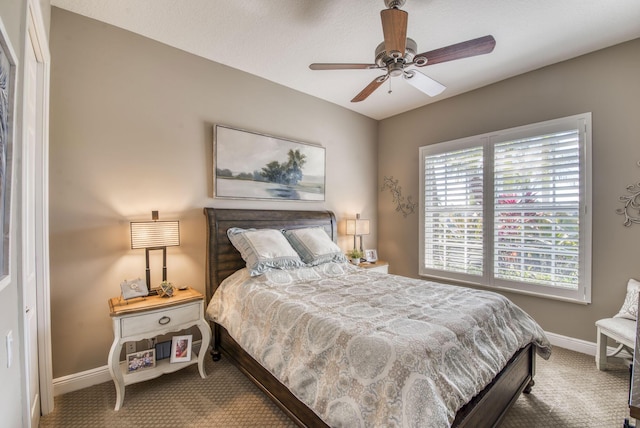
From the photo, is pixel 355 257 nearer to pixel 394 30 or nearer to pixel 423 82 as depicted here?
pixel 423 82

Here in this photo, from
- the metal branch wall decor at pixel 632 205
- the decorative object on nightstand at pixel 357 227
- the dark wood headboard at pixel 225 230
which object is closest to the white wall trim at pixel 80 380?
the dark wood headboard at pixel 225 230

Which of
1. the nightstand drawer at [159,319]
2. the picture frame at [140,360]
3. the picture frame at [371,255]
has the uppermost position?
the picture frame at [371,255]

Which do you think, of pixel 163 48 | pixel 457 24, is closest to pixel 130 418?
pixel 163 48

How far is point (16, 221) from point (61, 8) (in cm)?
205

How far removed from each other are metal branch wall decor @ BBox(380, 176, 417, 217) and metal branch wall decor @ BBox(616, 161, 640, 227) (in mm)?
2117

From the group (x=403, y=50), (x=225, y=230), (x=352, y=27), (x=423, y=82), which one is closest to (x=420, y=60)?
(x=403, y=50)

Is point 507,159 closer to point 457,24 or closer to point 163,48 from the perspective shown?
point 457,24

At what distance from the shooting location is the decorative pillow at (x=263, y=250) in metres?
2.54

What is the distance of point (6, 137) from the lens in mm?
988

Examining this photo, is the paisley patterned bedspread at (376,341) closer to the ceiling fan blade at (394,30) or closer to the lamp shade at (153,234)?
the lamp shade at (153,234)

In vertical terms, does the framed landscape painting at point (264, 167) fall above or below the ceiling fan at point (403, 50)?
below

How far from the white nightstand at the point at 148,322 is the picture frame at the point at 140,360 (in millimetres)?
31

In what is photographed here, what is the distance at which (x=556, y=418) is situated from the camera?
6.30ft

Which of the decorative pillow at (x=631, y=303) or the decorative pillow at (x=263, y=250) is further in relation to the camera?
the decorative pillow at (x=263, y=250)
